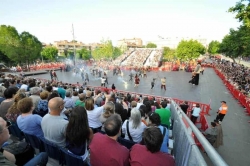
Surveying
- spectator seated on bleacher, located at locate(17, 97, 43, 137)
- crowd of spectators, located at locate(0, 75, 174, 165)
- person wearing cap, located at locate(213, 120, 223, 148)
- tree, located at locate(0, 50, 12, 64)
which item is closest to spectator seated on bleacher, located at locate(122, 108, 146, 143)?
crowd of spectators, located at locate(0, 75, 174, 165)

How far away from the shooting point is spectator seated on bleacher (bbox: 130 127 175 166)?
213 cm

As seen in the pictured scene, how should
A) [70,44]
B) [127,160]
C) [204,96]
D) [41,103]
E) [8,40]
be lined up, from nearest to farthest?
[127,160] < [41,103] < [204,96] < [8,40] < [70,44]

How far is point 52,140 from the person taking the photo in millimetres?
3121

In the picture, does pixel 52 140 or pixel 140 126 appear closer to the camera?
pixel 52 140

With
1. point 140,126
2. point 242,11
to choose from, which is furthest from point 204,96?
point 140,126

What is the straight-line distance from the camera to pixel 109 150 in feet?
7.61

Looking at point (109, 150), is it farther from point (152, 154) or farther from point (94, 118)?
point (94, 118)

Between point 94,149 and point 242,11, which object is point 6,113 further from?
point 242,11

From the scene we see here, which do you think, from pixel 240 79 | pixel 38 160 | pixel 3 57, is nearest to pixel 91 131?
pixel 38 160

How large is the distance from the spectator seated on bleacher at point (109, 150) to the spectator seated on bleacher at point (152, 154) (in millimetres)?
143

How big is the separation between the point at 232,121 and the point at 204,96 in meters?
6.49

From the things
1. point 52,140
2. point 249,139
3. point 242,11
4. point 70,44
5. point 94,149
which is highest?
point 70,44

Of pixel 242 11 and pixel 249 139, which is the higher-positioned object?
pixel 242 11

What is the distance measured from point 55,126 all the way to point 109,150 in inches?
51.8
